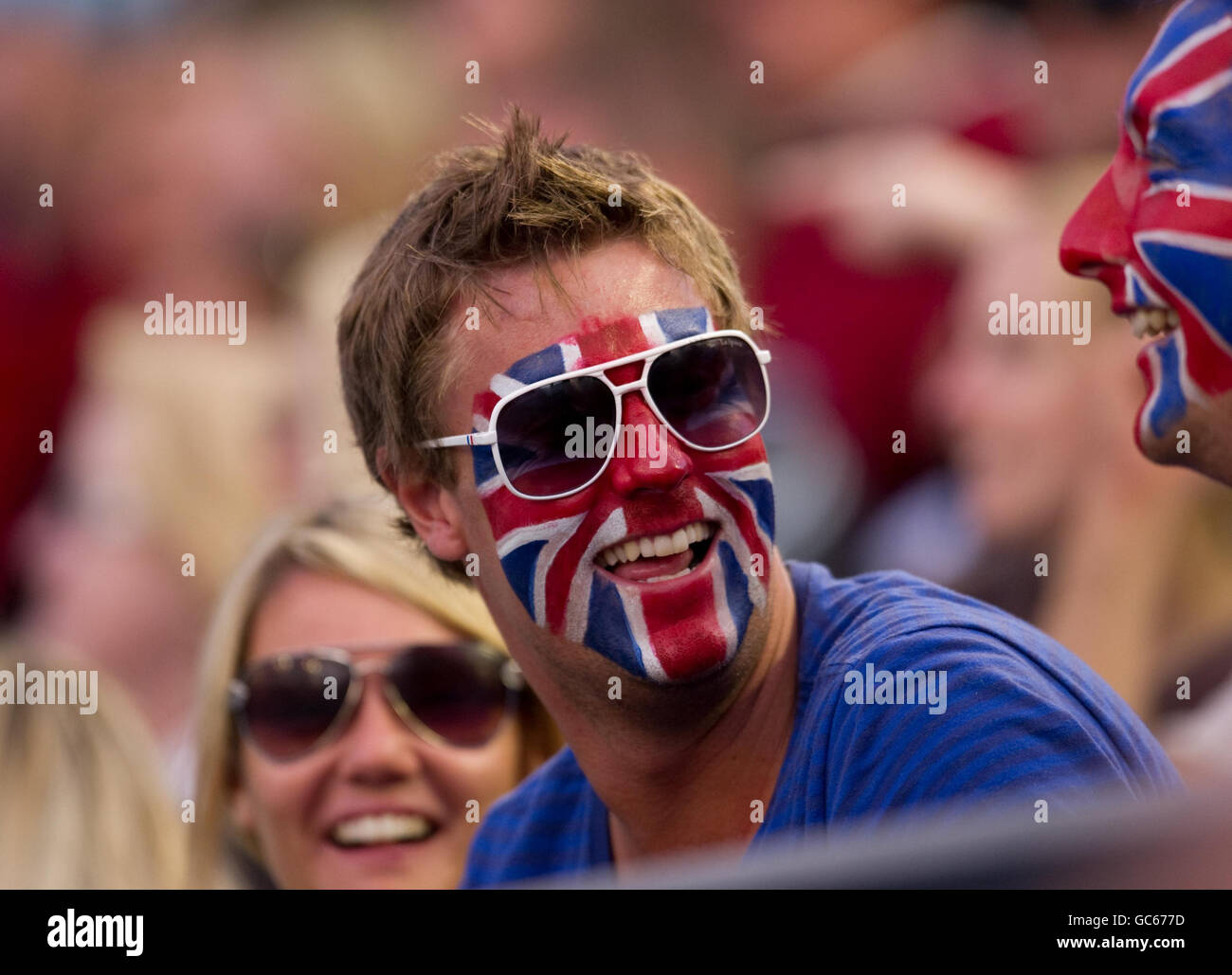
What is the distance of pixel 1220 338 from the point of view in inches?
69.0

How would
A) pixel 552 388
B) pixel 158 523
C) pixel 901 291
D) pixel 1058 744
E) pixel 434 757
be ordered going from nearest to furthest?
1. pixel 1058 744
2. pixel 552 388
3. pixel 434 757
4. pixel 901 291
5. pixel 158 523

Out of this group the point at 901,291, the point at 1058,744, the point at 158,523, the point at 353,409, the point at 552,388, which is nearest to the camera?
the point at 1058,744

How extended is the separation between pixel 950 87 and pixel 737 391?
2185 millimetres

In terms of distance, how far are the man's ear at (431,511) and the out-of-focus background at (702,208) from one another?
112 centimetres

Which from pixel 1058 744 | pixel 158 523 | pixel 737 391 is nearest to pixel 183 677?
pixel 158 523

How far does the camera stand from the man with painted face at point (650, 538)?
1796mm

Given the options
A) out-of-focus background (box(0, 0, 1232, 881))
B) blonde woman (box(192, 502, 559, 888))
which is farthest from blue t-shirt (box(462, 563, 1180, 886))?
out-of-focus background (box(0, 0, 1232, 881))

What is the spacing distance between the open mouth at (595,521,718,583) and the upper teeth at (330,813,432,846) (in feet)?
3.01

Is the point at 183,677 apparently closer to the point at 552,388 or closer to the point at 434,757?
the point at 434,757

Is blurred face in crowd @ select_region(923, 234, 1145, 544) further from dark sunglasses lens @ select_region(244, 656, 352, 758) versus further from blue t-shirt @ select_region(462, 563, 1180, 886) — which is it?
dark sunglasses lens @ select_region(244, 656, 352, 758)

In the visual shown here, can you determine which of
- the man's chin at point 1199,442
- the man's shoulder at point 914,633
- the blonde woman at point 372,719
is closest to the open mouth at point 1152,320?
the man's chin at point 1199,442

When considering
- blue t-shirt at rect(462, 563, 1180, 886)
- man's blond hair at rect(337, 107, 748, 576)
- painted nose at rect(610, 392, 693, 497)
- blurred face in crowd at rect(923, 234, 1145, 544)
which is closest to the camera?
blue t-shirt at rect(462, 563, 1180, 886)

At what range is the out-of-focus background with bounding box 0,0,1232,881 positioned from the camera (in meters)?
3.32
